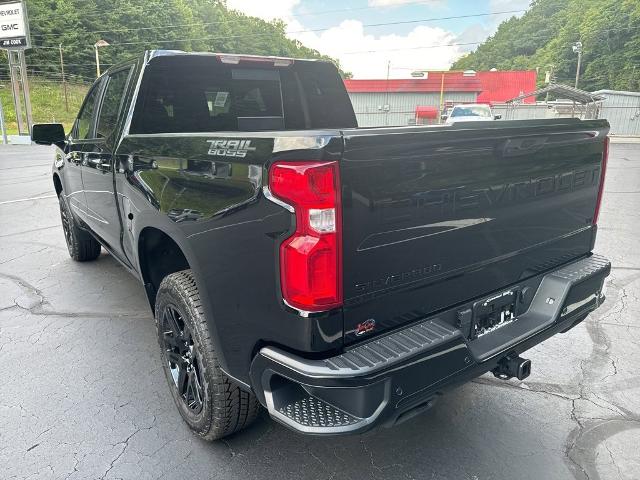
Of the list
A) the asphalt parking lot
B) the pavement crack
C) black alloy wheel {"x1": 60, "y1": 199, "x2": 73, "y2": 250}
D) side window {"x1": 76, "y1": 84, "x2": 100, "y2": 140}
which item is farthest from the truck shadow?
black alloy wheel {"x1": 60, "y1": 199, "x2": 73, "y2": 250}

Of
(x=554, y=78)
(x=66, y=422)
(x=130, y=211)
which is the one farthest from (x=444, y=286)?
(x=554, y=78)

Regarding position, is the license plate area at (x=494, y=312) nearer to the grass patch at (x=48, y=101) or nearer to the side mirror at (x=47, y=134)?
the side mirror at (x=47, y=134)

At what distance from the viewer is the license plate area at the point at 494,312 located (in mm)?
2270

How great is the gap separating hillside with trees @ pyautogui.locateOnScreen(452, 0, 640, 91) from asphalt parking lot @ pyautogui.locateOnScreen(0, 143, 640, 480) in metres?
70.3

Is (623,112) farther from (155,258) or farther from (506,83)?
(155,258)

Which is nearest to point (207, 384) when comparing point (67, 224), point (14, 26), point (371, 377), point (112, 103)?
point (371, 377)

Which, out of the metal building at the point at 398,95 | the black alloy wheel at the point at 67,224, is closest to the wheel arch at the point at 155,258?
the black alloy wheel at the point at 67,224

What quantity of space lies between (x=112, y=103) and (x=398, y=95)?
41724mm

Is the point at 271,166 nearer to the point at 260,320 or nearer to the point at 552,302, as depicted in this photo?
the point at 260,320

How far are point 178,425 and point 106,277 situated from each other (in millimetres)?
2922

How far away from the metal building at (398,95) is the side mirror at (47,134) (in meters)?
37.5

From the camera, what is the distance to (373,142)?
172 cm

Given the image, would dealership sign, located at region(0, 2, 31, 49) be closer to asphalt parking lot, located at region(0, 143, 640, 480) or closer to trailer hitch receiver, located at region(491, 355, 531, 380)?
asphalt parking lot, located at region(0, 143, 640, 480)

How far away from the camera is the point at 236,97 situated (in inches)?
152
